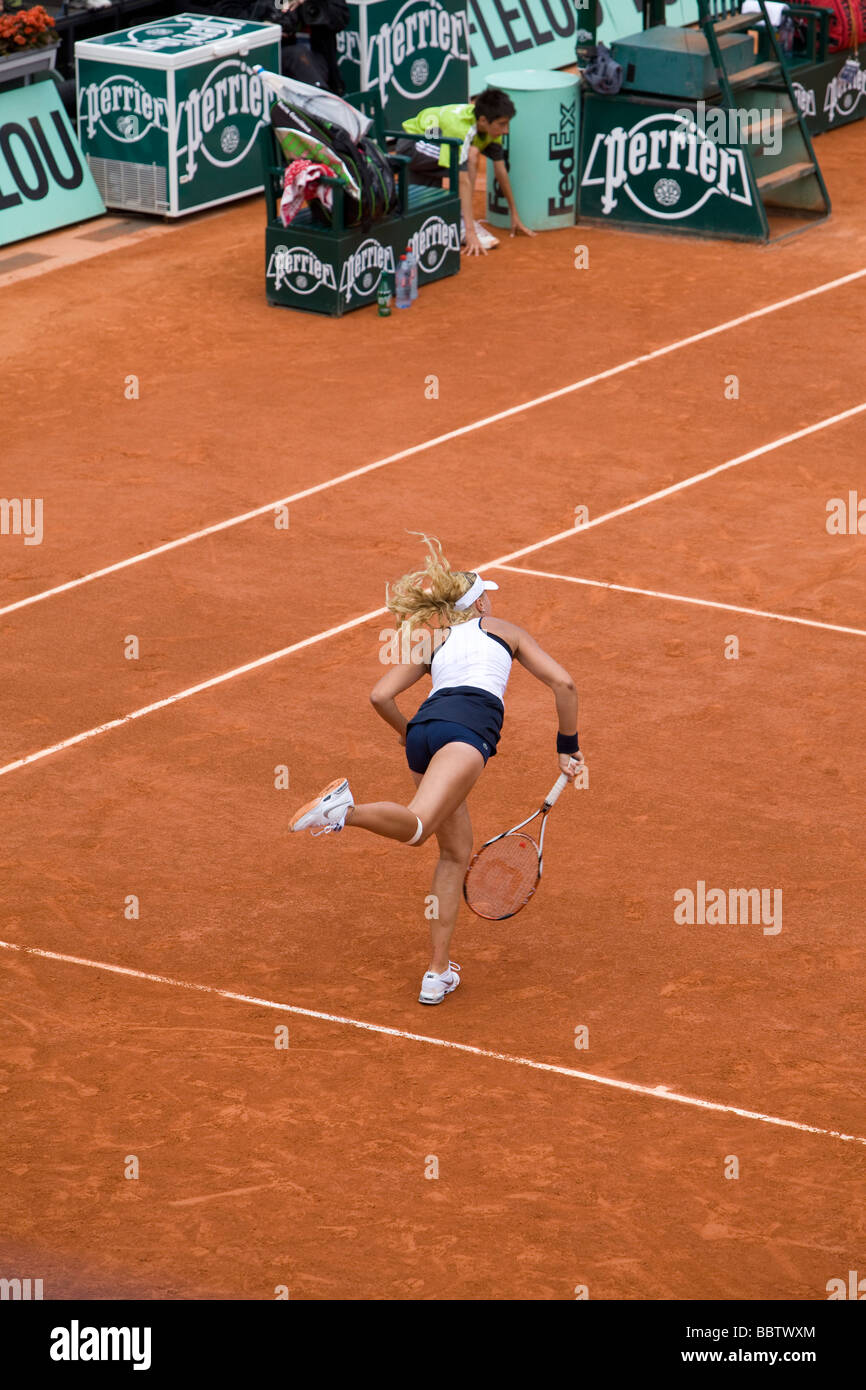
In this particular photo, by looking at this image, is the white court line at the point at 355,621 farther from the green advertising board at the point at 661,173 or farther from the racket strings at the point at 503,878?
the green advertising board at the point at 661,173

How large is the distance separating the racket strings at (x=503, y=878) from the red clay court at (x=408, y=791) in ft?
1.37

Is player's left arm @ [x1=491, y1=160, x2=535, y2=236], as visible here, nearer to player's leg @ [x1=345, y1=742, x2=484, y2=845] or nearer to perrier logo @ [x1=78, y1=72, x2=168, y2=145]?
perrier logo @ [x1=78, y1=72, x2=168, y2=145]

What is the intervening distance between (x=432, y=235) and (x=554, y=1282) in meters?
13.6

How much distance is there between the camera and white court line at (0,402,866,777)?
1172 cm

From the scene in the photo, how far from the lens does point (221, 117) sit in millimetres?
21125

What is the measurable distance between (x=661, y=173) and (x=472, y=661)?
1293 cm

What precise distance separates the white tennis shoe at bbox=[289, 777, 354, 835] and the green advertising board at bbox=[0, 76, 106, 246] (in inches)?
546

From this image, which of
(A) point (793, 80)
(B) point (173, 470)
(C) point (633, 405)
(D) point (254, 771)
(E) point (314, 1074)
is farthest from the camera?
(A) point (793, 80)

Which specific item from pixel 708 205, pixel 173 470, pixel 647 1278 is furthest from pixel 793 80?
pixel 647 1278

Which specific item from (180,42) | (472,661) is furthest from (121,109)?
(472,661)

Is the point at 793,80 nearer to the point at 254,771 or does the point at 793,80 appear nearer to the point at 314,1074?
the point at 254,771

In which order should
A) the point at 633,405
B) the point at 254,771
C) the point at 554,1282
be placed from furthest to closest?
the point at 633,405, the point at 254,771, the point at 554,1282

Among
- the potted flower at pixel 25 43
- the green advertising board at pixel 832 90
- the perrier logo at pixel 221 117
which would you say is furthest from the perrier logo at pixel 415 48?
the green advertising board at pixel 832 90

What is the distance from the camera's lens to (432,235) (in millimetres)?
19484
